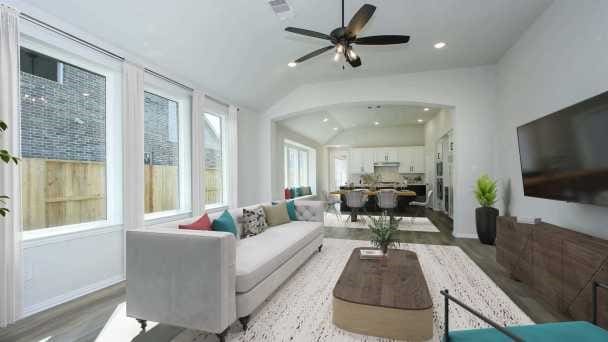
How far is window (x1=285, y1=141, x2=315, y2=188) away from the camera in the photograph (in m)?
9.68

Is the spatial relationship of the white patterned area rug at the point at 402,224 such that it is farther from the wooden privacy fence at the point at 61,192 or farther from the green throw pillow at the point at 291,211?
the wooden privacy fence at the point at 61,192

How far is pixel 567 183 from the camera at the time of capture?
2535 millimetres

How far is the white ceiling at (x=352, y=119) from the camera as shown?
315 inches

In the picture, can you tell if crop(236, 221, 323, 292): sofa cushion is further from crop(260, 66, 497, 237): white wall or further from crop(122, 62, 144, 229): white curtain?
crop(260, 66, 497, 237): white wall

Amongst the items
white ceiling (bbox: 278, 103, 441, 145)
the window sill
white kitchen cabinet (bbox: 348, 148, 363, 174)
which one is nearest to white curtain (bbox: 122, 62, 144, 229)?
the window sill

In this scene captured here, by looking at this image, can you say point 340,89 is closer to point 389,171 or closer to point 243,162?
point 243,162

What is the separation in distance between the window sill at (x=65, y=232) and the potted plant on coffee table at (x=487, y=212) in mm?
5476

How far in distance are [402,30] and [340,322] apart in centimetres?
385

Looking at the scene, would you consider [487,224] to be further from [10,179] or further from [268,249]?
[10,179]

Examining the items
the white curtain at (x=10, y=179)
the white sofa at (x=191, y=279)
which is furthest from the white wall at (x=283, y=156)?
the white curtain at (x=10, y=179)

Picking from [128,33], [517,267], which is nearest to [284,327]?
[517,267]

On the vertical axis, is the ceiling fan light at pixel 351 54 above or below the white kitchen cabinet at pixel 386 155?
above

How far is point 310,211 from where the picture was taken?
4.57 m

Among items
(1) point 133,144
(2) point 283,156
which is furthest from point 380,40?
(2) point 283,156
